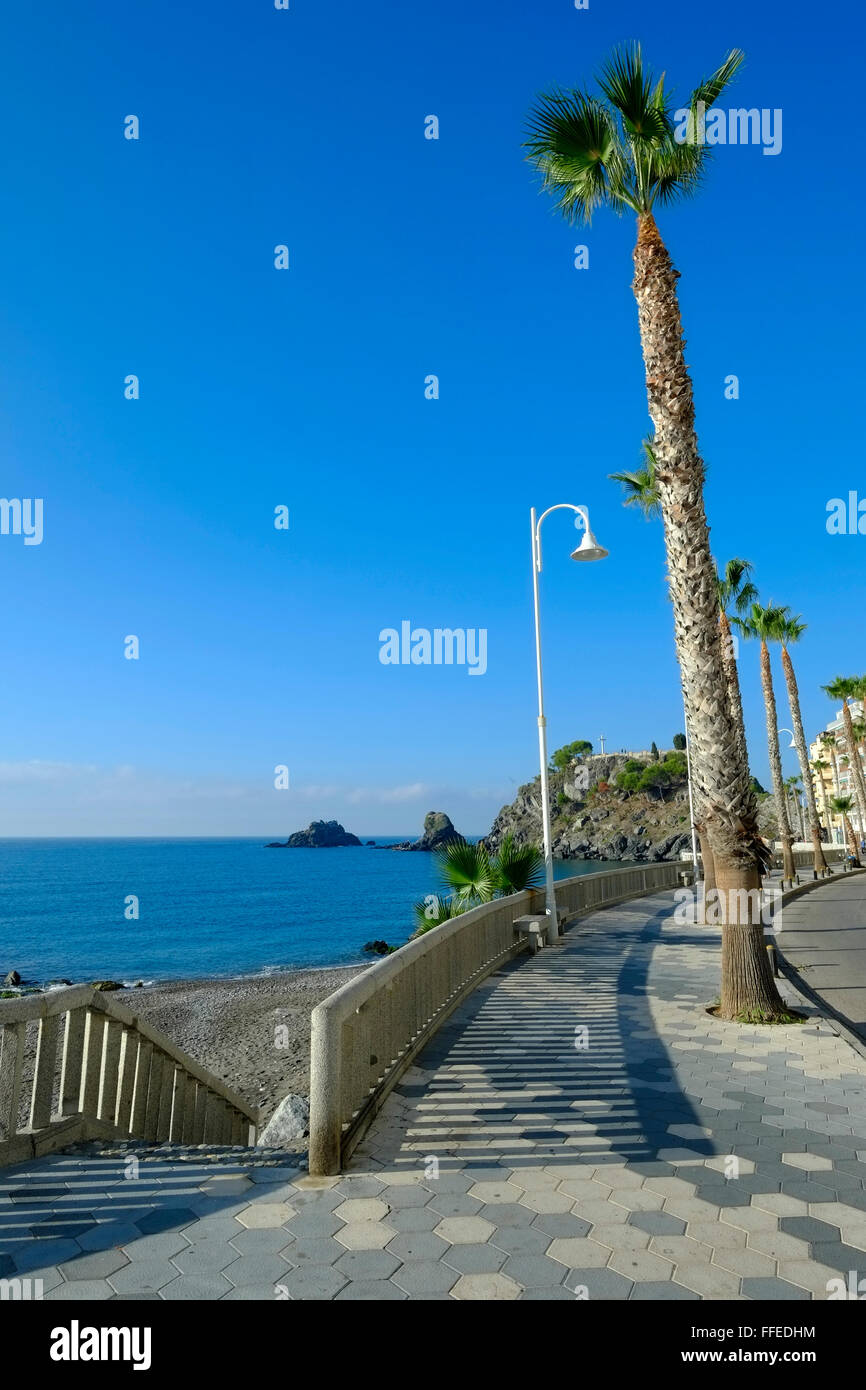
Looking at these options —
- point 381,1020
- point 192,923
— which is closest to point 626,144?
point 381,1020

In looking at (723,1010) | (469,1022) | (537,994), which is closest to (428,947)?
(469,1022)

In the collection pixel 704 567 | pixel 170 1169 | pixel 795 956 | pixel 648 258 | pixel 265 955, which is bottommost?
pixel 265 955

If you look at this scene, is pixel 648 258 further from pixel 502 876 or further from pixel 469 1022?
pixel 502 876

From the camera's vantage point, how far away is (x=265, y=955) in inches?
1918

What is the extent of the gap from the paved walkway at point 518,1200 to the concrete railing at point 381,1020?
20 centimetres

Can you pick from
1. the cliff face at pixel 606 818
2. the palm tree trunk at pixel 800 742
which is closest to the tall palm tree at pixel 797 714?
the palm tree trunk at pixel 800 742

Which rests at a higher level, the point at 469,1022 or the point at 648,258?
the point at 648,258

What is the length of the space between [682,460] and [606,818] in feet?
475

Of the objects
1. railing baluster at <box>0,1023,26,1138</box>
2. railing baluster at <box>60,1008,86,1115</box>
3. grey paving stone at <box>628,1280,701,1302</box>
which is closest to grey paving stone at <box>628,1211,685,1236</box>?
grey paving stone at <box>628,1280,701,1302</box>

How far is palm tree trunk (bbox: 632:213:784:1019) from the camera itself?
8.88 m

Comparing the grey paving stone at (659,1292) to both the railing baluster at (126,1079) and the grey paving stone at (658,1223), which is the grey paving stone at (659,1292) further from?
the railing baluster at (126,1079)

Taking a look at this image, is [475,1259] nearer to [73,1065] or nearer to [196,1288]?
[196,1288]
